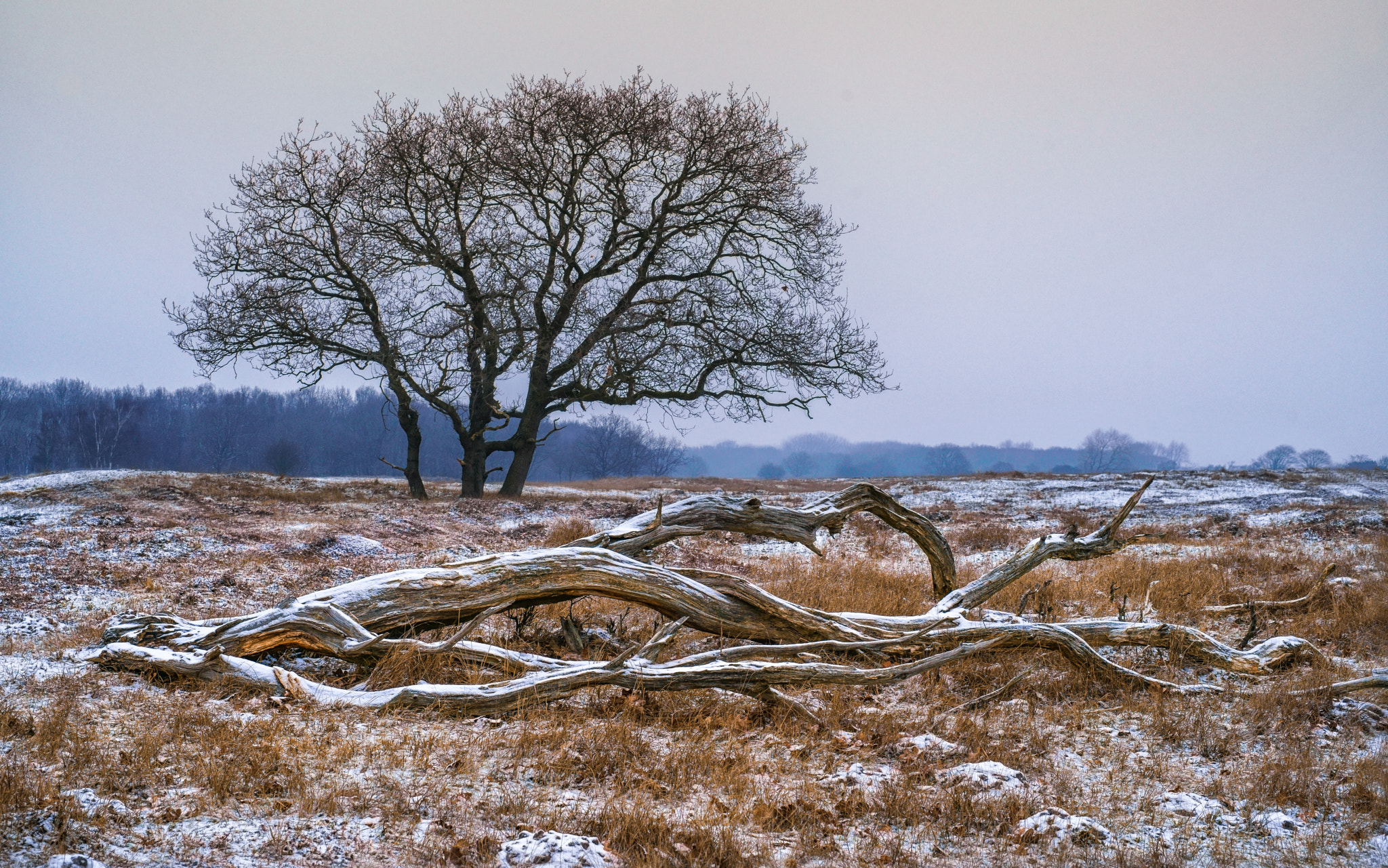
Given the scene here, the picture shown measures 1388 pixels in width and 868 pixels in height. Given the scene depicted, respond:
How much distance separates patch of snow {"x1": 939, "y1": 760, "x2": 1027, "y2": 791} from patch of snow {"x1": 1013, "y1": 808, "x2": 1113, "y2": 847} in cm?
37

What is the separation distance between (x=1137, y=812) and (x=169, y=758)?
5.23 m

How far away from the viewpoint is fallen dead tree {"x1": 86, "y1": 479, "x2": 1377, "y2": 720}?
18.0 feet

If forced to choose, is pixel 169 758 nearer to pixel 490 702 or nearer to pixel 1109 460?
pixel 490 702

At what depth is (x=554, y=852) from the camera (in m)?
3.26

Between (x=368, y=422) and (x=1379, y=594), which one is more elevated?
(x=368, y=422)

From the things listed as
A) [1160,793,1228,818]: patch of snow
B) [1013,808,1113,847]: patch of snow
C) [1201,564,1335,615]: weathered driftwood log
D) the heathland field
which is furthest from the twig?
[1201,564,1335,615]: weathered driftwood log

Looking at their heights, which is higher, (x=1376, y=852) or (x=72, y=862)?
(x=72, y=862)

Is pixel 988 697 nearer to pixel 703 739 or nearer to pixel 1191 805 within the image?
pixel 1191 805

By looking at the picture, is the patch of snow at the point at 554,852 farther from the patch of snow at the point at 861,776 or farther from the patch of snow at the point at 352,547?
the patch of snow at the point at 352,547

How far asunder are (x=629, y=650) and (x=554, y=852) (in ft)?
6.31

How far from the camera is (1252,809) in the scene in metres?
4.11

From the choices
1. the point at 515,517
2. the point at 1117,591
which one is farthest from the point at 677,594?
the point at 515,517

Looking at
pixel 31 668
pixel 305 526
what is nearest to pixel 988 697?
pixel 31 668

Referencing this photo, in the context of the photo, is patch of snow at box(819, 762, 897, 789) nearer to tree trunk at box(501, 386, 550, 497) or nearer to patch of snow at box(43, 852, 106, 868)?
patch of snow at box(43, 852, 106, 868)
